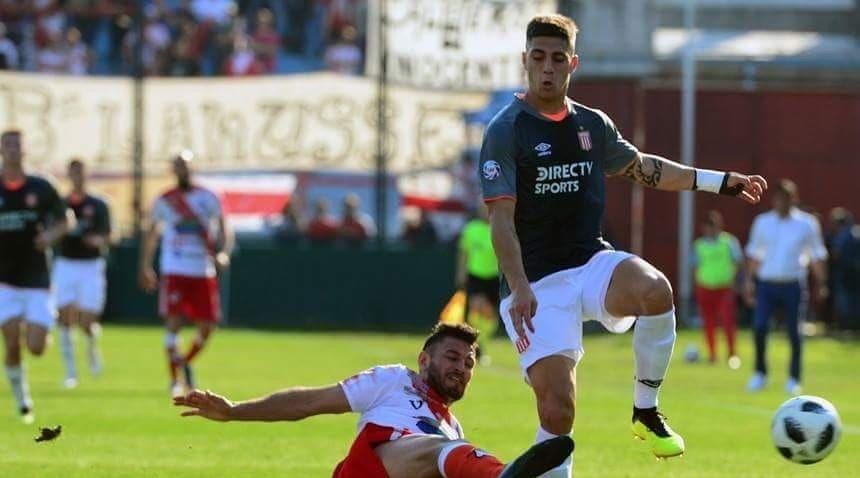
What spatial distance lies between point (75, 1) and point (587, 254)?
25.8m

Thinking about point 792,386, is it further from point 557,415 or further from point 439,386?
point 439,386

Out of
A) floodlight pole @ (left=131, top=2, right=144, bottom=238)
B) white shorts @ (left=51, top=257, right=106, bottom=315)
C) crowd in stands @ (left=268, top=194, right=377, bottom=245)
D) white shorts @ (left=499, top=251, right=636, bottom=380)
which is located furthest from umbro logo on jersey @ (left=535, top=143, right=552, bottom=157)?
floodlight pole @ (left=131, top=2, right=144, bottom=238)

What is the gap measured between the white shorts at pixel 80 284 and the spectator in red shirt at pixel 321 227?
985 cm

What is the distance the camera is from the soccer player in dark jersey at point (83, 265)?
22.0 m

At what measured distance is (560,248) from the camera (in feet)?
31.9

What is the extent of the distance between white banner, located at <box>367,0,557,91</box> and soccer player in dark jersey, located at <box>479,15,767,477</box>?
2297 cm

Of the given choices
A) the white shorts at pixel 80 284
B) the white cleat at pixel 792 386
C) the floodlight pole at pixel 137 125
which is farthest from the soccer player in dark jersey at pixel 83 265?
the floodlight pole at pixel 137 125

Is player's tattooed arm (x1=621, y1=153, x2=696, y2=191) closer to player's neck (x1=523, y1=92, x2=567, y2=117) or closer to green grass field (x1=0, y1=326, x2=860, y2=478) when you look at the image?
player's neck (x1=523, y1=92, x2=567, y2=117)

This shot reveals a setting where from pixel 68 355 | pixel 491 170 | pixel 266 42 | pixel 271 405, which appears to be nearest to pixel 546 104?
pixel 491 170

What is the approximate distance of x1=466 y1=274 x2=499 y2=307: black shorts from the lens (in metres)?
25.4

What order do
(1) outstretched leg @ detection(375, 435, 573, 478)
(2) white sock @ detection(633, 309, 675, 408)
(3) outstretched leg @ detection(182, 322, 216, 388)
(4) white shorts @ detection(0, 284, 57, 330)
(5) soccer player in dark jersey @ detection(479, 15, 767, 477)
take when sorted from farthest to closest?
(3) outstretched leg @ detection(182, 322, 216, 388), (4) white shorts @ detection(0, 284, 57, 330), (2) white sock @ detection(633, 309, 675, 408), (5) soccer player in dark jersey @ detection(479, 15, 767, 477), (1) outstretched leg @ detection(375, 435, 573, 478)

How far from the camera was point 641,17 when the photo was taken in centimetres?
3509

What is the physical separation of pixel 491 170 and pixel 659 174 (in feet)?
4.20

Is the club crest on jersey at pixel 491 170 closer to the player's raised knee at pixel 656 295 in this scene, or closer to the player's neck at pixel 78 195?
the player's raised knee at pixel 656 295
